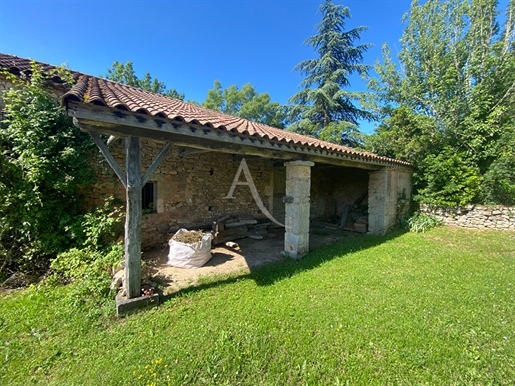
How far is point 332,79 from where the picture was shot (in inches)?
553

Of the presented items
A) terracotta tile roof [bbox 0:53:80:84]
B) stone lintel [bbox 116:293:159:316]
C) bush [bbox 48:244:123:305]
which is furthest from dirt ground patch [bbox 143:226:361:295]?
terracotta tile roof [bbox 0:53:80:84]

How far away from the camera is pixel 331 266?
4590mm

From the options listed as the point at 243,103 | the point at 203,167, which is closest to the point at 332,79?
the point at 243,103

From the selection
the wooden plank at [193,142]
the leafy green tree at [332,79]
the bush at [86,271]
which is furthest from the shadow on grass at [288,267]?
the leafy green tree at [332,79]

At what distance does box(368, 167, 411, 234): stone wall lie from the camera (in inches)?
295

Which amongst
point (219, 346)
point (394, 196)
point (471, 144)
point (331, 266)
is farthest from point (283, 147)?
point (471, 144)

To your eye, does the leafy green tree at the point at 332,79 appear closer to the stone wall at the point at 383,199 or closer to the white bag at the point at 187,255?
the stone wall at the point at 383,199

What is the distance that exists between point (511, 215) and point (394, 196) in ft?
12.7

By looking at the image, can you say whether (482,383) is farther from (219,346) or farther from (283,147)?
(283,147)

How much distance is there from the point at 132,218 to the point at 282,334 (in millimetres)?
2557

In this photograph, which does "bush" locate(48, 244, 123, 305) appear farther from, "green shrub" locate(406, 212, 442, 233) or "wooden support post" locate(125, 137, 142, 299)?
"green shrub" locate(406, 212, 442, 233)

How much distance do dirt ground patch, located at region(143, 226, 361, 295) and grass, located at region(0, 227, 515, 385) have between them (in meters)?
0.45

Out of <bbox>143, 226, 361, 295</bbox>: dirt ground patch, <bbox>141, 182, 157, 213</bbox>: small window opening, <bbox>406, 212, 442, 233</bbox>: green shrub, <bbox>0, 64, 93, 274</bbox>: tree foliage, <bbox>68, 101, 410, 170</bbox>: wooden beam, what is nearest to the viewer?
<bbox>68, 101, 410, 170</bbox>: wooden beam

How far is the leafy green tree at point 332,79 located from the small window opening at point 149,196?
10619 millimetres
